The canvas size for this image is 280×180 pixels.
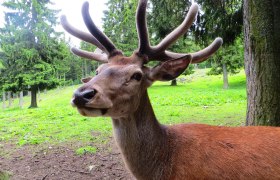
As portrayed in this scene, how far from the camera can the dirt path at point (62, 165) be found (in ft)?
17.0

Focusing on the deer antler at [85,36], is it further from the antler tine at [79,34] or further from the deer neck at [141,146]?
the deer neck at [141,146]

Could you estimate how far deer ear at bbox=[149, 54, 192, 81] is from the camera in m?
3.07

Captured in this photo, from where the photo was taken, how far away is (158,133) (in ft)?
10.3

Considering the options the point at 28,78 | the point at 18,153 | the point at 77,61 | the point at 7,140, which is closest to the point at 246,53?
the point at 18,153

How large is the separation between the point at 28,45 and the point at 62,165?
21060 millimetres

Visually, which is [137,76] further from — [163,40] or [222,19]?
[222,19]

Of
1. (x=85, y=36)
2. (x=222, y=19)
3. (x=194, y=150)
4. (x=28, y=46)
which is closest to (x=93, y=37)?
(x=85, y=36)

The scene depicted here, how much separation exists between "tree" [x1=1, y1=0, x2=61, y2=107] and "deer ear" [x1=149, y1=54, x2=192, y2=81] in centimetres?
2198

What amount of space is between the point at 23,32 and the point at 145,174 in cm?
2372

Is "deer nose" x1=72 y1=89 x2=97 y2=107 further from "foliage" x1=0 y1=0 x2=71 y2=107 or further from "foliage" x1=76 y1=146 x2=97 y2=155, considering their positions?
"foliage" x1=0 y1=0 x2=71 y2=107

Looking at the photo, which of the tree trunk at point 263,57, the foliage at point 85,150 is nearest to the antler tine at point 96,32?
the tree trunk at point 263,57

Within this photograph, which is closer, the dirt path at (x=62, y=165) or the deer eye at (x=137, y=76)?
the deer eye at (x=137, y=76)

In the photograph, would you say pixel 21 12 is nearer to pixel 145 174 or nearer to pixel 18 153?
pixel 18 153

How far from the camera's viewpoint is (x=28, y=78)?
23.9 metres
